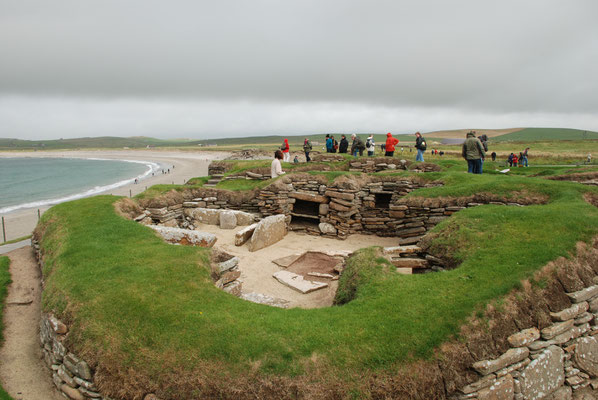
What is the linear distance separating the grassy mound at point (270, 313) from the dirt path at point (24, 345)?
3.20 ft

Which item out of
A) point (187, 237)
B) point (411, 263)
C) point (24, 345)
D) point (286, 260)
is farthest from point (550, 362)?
point (24, 345)

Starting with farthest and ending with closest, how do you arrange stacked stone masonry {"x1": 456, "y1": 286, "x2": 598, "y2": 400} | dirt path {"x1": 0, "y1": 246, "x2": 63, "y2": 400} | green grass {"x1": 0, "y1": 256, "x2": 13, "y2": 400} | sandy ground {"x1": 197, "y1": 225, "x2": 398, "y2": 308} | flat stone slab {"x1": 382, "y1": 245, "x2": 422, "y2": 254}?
flat stone slab {"x1": 382, "y1": 245, "x2": 422, "y2": 254}, sandy ground {"x1": 197, "y1": 225, "x2": 398, "y2": 308}, green grass {"x1": 0, "y1": 256, "x2": 13, "y2": 400}, dirt path {"x1": 0, "y1": 246, "x2": 63, "y2": 400}, stacked stone masonry {"x1": 456, "y1": 286, "x2": 598, "y2": 400}

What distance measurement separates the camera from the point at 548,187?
1099 centimetres

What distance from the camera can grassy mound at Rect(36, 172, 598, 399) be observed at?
15.7ft

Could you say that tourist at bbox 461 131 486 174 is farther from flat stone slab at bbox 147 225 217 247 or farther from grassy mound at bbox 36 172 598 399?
flat stone slab at bbox 147 225 217 247

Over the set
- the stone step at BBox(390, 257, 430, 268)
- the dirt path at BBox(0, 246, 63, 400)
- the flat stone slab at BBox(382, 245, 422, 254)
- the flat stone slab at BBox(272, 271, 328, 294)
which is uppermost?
the flat stone slab at BBox(382, 245, 422, 254)

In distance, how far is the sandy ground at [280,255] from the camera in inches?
333

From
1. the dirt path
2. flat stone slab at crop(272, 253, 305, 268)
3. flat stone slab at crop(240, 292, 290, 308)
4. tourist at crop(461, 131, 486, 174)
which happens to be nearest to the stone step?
flat stone slab at crop(240, 292, 290, 308)

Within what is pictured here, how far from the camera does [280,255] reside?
1138cm

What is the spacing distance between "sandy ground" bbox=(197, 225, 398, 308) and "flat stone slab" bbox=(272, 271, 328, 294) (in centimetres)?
11

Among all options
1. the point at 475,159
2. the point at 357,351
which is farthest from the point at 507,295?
the point at 475,159

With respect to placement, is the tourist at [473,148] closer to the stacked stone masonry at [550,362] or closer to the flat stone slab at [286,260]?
the stacked stone masonry at [550,362]

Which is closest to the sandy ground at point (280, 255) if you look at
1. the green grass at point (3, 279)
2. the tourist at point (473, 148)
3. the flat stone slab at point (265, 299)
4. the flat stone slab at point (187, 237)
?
the flat stone slab at point (265, 299)

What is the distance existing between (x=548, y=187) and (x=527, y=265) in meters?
6.47
